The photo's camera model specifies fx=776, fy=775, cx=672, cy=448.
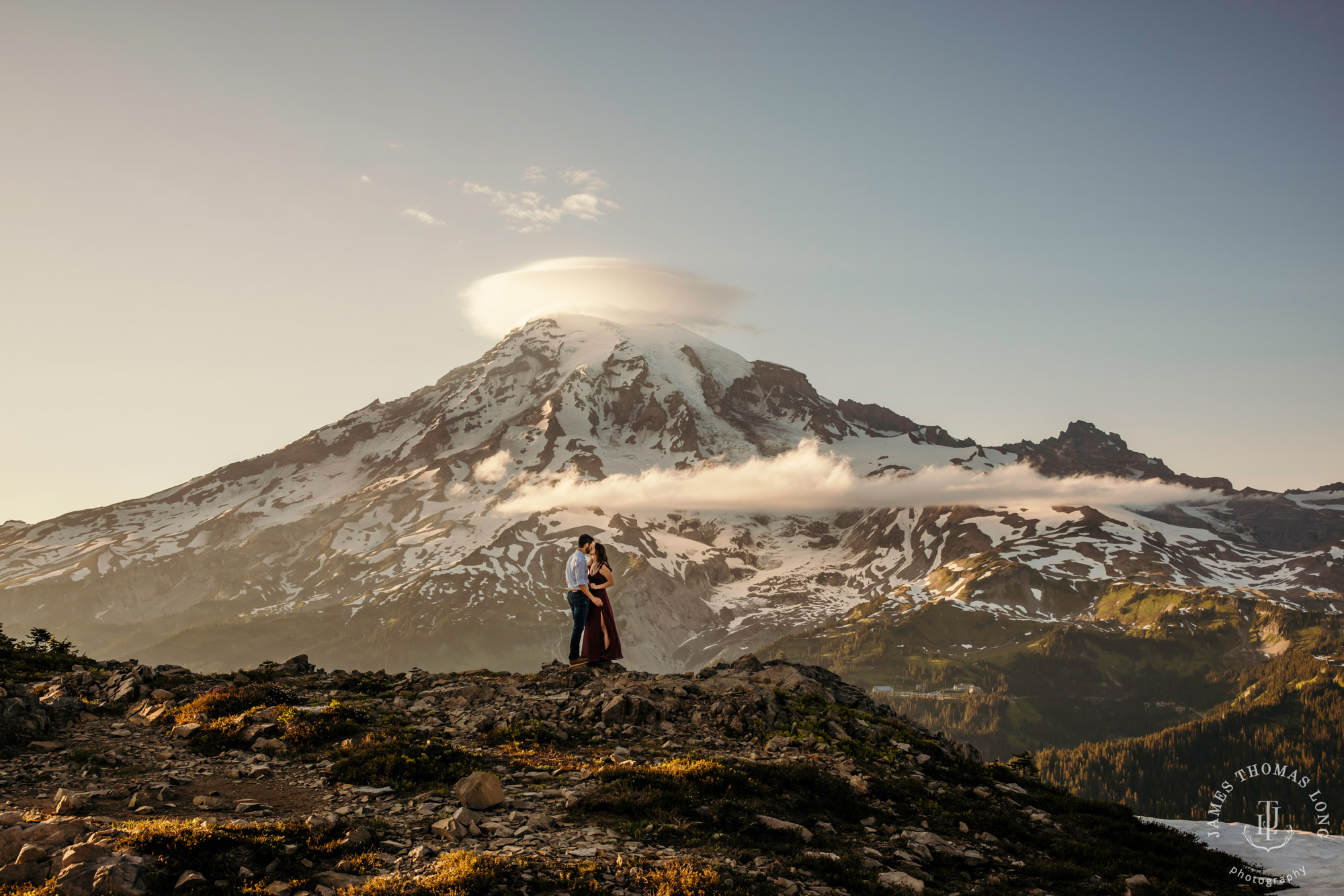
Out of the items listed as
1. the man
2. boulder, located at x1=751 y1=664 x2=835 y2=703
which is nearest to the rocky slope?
boulder, located at x1=751 y1=664 x2=835 y2=703

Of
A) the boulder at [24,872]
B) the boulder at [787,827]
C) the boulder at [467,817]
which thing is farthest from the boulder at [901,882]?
the boulder at [24,872]

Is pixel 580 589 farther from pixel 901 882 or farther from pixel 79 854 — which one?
pixel 79 854

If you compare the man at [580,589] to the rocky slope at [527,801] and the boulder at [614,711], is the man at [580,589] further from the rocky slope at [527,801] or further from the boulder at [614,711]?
the boulder at [614,711]

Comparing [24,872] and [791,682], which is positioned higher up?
[24,872]

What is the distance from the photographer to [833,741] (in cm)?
2575

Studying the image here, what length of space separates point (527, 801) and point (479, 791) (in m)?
1.24

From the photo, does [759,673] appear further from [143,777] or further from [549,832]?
[143,777]

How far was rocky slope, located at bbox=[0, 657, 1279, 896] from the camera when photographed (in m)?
14.0

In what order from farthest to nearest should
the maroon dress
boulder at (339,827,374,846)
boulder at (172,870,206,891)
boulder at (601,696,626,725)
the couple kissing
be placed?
the maroon dress < the couple kissing < boulder at (601,696,626,725) < boulder at (339,827,374,846) < boulder at (172,870,206,891)

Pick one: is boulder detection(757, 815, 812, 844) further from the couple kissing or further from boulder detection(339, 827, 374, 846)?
the couple kissing

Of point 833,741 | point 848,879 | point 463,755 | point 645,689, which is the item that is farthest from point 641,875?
point 645,689

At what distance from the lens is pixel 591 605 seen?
33875 mm

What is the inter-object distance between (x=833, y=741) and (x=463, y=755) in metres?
12.0

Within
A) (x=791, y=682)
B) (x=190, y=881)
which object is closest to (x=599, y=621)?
(x=791, y=682)
